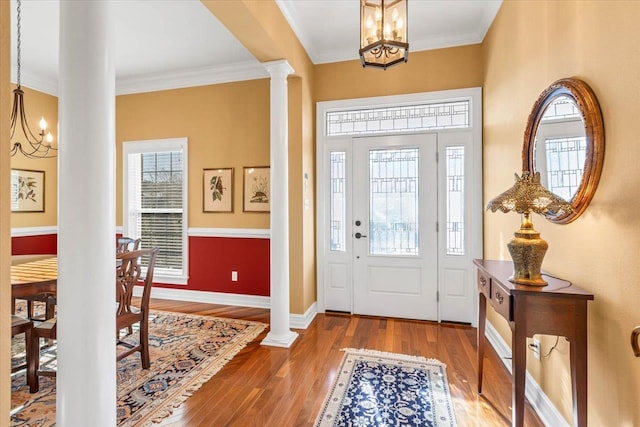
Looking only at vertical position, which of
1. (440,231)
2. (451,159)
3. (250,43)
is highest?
(250,43)

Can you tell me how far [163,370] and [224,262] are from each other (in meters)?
1.82

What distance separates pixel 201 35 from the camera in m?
3.42

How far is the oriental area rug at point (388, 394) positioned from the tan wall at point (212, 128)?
2.17 m

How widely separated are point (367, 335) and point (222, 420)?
1699mm

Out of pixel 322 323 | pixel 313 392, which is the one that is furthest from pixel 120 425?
pixel 322 323

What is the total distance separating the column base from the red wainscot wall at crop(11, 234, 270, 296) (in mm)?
1037

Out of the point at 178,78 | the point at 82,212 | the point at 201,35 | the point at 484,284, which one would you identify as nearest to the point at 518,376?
the point at 484,284

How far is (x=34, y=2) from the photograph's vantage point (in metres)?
2.87

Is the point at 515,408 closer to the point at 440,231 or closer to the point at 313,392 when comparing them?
the point at 313,392

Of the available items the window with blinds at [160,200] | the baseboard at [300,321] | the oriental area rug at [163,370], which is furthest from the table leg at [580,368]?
the window with blinds at [160,200]

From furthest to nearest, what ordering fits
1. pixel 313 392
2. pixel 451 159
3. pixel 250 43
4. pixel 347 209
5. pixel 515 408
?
pixel 347 209
pixel 451 159
pixel 250 43
pixel 313 392
pixel 515 408

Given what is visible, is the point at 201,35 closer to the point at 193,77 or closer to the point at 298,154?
the point at 193,77

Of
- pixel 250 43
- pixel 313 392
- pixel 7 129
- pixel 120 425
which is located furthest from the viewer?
pixel 250 43

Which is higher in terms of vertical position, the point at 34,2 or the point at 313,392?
the point at 34,2
